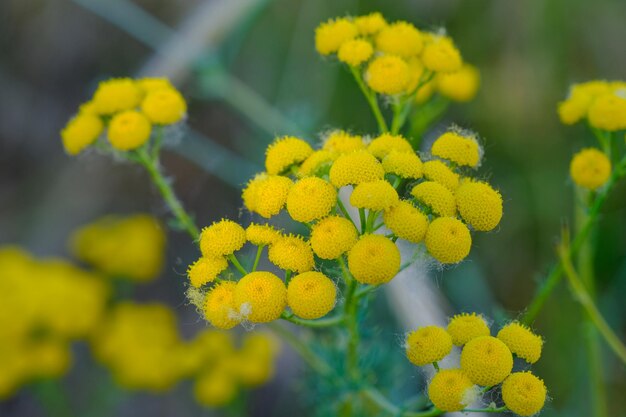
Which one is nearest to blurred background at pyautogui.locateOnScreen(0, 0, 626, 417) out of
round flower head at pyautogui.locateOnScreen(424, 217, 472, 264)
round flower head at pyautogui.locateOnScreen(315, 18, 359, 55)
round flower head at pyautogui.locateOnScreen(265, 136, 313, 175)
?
round flower head at pyautogui.locateOnScreen(315, 18, 359, 55)

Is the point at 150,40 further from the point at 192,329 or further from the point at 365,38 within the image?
the point at 365,38

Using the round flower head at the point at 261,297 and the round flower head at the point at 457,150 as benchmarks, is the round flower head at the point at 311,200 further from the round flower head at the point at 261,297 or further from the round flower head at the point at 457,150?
the round flower head at the point at 457,150

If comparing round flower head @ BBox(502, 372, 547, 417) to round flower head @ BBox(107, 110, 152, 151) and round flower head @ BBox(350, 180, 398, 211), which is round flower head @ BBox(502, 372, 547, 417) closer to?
round flower head @ BBox(350, 180, 398, 211)

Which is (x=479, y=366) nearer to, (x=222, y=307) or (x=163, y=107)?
(x=222, y=307)

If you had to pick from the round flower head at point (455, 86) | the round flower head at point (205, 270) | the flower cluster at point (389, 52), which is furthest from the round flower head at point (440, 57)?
the round flower head at point (205, 270)

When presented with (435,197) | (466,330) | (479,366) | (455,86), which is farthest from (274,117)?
(479,366)

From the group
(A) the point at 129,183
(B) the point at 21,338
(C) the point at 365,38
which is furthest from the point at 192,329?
(C) the point at 365,38
